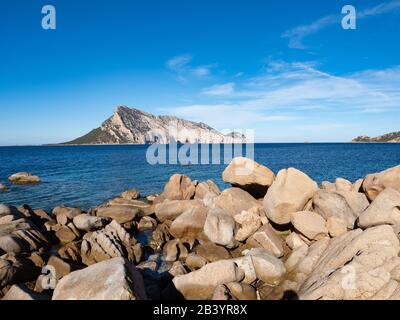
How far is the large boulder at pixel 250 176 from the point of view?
1886cm

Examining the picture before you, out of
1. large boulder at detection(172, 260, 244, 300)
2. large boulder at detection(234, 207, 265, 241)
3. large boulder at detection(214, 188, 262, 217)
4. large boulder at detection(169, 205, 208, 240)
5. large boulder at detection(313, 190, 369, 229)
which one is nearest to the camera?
large boulder at detection(172, 260, 244, 300)

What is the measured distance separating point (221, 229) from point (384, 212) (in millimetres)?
7403

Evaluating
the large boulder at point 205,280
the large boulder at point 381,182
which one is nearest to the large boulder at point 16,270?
the large boulder at point 205,280

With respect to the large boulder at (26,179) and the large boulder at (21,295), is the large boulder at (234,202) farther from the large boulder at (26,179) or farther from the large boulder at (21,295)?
the large boulder at (26,179)

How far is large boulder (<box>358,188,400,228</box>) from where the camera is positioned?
12.7 meters

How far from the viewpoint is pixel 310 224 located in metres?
15.0

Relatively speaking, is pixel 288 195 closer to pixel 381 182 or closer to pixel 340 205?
pixel 340 205

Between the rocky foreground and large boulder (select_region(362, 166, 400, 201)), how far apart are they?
0.05m

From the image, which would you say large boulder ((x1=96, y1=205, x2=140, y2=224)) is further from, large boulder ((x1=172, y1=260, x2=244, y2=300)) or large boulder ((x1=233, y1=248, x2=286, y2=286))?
large boulder ((x1=233, y1=248, x2=286, y2=286))

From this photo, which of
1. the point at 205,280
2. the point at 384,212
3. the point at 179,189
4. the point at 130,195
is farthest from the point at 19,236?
the point at 384,212

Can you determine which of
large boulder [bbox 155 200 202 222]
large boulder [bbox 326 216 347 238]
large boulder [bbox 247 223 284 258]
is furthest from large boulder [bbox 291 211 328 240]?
large boulder [bbox 155 200 202 222]

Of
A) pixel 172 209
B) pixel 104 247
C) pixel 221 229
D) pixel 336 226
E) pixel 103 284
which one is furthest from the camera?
pixel 172 209

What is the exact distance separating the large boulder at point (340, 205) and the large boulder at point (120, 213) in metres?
12.5
